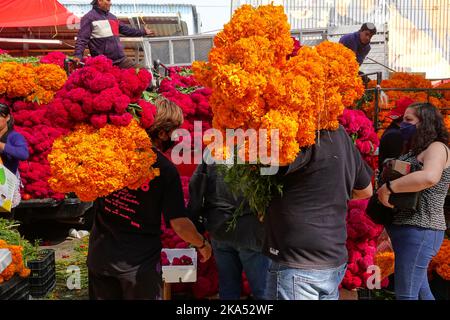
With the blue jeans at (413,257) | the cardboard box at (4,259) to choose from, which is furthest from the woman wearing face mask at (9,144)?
the blue jeans at (413,257)

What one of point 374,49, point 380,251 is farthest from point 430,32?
point 380,251

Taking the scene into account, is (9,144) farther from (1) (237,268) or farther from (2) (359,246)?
(2) (359,246)

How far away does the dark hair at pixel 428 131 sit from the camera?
3537 millimetres

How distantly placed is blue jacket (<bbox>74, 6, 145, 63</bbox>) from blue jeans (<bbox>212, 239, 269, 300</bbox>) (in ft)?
11.8

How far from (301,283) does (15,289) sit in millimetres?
2372

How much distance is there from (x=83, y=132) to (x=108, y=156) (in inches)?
7.8

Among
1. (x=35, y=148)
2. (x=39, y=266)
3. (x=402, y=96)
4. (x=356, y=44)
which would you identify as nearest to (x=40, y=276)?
(x=39, y=266)

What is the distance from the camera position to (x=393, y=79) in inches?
268

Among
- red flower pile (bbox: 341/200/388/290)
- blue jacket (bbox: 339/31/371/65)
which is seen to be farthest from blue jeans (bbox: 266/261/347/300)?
blue jacket (bbox: 339/31/371/65)

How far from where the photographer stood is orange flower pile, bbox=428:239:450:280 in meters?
4.38

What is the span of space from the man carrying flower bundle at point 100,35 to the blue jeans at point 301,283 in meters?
4.33

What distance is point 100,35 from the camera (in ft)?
20.8

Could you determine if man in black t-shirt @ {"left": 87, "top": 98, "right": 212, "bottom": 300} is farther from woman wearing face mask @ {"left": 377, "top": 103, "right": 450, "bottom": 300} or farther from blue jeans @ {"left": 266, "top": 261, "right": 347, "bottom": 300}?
woman wearing face mask @ {"left": 377, "top": 103, "right": 450, "bottom": 300}
